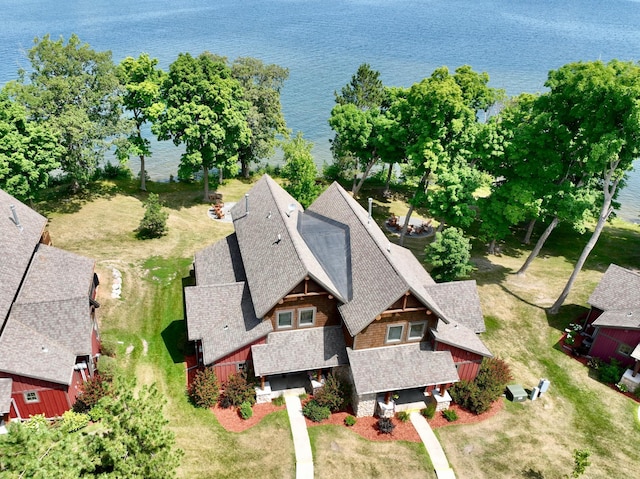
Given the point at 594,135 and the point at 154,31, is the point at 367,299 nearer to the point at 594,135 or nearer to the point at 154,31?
the point at 594,135

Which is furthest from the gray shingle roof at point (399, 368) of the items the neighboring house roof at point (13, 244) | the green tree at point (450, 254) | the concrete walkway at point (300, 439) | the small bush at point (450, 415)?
the neighboring house roof at point (13, 244)

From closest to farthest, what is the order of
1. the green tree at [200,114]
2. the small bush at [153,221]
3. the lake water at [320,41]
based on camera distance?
the small bush at [153,221] → the green tree at [200,114] → the lake water at [320,41]

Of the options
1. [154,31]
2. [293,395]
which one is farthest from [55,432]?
[154,31]

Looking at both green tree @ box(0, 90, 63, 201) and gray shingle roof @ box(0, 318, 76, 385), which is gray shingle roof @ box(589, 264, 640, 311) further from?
green tree @ box(0, 90, 63, 201)

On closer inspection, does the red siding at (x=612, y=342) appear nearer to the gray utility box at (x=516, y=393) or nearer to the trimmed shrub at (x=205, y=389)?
the gray utility box at (x=516, y=393)

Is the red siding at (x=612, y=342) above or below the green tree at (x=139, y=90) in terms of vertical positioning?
below

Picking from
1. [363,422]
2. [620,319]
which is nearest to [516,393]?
[620,319]

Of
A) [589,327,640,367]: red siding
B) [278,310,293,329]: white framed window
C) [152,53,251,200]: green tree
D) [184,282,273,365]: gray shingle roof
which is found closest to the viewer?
[184,282,273,365]: gray shingle roof

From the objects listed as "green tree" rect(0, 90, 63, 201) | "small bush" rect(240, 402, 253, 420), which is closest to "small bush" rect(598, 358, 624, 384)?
"small bush" rect(240, 402, 253, 420)
